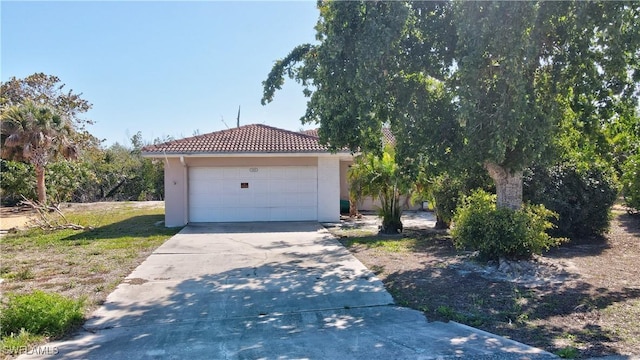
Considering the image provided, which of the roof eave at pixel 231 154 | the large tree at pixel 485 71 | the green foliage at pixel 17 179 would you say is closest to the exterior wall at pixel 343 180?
the roof eave at pixel 231 154

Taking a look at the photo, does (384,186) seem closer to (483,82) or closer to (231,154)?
(231,154)

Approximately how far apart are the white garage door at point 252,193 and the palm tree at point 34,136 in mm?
8198

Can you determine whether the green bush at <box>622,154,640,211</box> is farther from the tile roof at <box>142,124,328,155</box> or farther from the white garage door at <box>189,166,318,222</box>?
the white garage door at <box>189,166,318,222</box>

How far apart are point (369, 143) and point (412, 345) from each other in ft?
20.0

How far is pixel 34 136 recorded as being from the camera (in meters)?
19.4

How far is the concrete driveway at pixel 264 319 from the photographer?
14.9 feet

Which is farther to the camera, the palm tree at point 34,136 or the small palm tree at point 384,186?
the palm tree at point 34,136

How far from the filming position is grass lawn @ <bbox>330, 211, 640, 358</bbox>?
4.92 metres

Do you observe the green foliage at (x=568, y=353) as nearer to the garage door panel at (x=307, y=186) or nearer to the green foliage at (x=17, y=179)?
the garage door panel at (x=307, y=186)

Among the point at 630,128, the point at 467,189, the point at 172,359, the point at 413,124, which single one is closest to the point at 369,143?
the point at 413,124

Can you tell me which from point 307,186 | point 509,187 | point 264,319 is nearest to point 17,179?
point 307,186

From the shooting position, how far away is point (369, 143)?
10133 mm

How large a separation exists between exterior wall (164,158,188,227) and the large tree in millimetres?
8674

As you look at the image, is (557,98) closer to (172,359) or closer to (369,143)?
(369,143)
